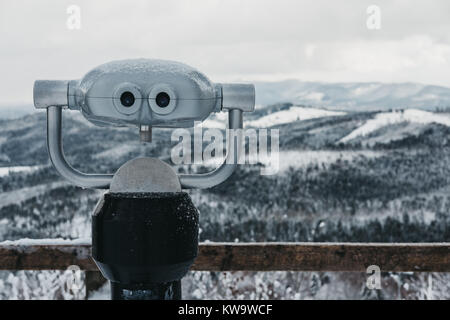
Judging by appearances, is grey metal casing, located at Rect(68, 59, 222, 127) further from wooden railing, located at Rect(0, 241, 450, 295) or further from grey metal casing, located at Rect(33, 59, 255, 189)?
wooden railing, located at Rect(0, 241, 450, 295)

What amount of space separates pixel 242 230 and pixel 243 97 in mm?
6879

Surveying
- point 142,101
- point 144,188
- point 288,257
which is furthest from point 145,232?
point 288,257

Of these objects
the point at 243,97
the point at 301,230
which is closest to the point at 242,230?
the point at 301,230

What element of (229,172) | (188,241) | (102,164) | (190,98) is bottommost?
(102,164)

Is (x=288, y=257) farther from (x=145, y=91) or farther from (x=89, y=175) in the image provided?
(x=145, y=91)

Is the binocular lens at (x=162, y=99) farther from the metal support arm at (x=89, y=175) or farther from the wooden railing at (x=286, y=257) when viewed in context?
the wooden railing at (x=286, y=257)

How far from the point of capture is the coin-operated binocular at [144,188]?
1.00m

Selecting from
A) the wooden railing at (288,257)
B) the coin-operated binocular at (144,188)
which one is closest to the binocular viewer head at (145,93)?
the coin-operated binocular at (144,188)

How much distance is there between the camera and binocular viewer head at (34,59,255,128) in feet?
3.25

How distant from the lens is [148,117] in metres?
1.01

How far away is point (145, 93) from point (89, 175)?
20cm


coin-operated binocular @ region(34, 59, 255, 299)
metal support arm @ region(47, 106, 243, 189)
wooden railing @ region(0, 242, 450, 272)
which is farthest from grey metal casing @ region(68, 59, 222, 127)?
wooden railing @ region(0, 242, 450, 272)

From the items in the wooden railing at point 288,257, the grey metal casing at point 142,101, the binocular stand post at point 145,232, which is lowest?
the wooden railing at point 288,257
